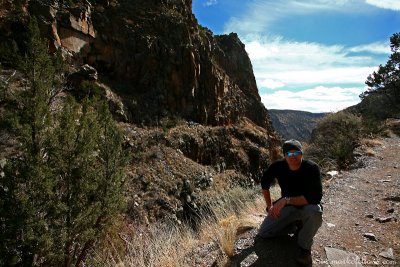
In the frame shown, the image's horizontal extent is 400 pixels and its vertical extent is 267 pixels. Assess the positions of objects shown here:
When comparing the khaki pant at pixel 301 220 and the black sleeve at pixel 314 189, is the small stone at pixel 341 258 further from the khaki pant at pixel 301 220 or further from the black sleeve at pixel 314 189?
the black sleeve at pixel 314 189

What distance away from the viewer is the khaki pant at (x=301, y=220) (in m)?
3.96

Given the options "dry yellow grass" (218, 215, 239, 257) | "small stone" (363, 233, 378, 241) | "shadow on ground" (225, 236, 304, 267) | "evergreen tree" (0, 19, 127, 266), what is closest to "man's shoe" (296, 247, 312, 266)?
"shadow on ground" (225, 236, 304, 267)

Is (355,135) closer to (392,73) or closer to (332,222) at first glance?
(332,222)

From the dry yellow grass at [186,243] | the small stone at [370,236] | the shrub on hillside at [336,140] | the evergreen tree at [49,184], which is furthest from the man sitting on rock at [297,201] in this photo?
the shrub on hillside at [336,140]

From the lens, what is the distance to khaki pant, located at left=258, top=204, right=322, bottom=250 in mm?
3962

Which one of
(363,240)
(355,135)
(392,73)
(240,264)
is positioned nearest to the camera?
(240,264)

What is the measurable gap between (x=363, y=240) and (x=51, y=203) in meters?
6.71

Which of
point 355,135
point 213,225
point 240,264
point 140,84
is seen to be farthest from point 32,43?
point 140,84

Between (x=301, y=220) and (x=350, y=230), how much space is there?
5.24 feet

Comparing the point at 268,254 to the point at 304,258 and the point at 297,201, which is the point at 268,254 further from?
the point at 297,201

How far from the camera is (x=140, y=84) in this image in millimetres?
35719

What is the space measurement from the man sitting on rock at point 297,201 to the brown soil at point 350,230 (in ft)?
Result: 0.81

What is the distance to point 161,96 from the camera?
36.0m

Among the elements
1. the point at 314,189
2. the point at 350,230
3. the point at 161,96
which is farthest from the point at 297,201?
the point at 161,96
